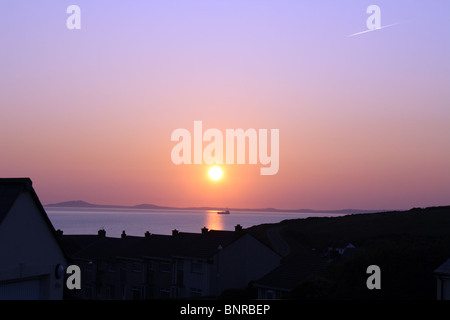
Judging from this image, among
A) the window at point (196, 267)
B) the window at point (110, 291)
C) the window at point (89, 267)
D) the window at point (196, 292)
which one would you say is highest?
the window at point (196, 267)

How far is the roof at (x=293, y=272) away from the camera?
130 ft

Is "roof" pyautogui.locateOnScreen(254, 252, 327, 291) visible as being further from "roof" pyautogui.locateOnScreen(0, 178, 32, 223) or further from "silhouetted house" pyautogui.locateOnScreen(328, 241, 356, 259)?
"roof" pyautogui.locateOnScreen(0, 178, 32, 223)

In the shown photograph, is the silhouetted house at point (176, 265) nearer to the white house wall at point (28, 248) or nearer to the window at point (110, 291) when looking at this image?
the window at point (110, 291)

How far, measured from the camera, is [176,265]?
171ft

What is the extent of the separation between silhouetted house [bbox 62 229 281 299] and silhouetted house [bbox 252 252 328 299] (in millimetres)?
7947

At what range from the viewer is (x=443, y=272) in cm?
2520

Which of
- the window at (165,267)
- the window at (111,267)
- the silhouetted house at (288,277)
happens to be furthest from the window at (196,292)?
the window at (111,267)

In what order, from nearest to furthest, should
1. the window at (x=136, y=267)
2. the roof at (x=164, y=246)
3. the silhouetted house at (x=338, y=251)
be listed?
the roof at (x=164, y=246)
the silhouetted house at (x=338, y=251)
the window at (x=136, y=267)

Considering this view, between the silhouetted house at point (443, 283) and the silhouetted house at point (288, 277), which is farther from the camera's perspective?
the silhouetted house at point (288, 277)

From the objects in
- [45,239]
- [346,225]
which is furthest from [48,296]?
[346,225]

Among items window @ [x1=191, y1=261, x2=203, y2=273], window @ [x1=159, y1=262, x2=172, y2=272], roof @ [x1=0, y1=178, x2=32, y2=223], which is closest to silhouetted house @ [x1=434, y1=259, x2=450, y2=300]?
roof @ [x1=0, y1=178, x2=32, y2=223]

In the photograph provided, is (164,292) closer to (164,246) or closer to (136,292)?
(136,292)

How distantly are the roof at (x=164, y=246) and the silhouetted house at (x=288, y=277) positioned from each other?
8.53 metres
